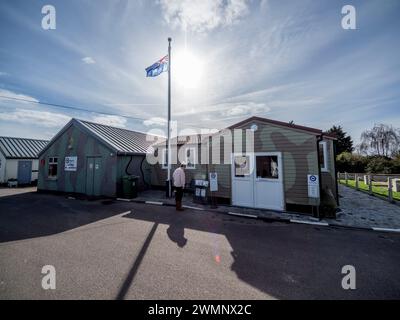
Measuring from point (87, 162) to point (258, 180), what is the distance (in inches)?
446

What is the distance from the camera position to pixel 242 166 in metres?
8.68

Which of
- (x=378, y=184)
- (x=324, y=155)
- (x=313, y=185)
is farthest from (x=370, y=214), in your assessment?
(x=378, y=184)

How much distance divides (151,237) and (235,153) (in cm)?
547

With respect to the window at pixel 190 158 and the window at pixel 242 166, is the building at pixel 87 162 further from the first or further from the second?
the window at pixel 242 166

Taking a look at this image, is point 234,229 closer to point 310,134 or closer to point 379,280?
point 379,280

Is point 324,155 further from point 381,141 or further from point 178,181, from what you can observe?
point 381,141

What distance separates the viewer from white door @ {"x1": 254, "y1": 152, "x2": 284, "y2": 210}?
7863 millimetres

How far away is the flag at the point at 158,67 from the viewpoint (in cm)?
1117

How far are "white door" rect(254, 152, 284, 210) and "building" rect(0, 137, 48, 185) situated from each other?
23.8 m

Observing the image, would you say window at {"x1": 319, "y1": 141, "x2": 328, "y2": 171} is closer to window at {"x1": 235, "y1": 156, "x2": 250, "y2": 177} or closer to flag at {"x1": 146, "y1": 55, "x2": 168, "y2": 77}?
window at {"x1": 235, "y1": 156, "x2": 250, "y2": 177}

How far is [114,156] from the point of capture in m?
11.3

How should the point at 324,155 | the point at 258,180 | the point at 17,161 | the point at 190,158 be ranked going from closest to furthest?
Answer: the point at 258,180 < the point at 324,155 < the point at 190,158 < the point at 17,161

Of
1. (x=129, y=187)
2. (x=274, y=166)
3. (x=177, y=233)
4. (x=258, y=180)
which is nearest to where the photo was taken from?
(x=177, y=233)

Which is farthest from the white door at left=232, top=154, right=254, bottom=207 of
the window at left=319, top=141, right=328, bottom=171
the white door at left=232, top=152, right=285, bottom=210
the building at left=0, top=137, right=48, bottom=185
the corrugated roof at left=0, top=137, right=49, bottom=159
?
the corrugated roof at left=0, top=137, right=49, bottom=159
